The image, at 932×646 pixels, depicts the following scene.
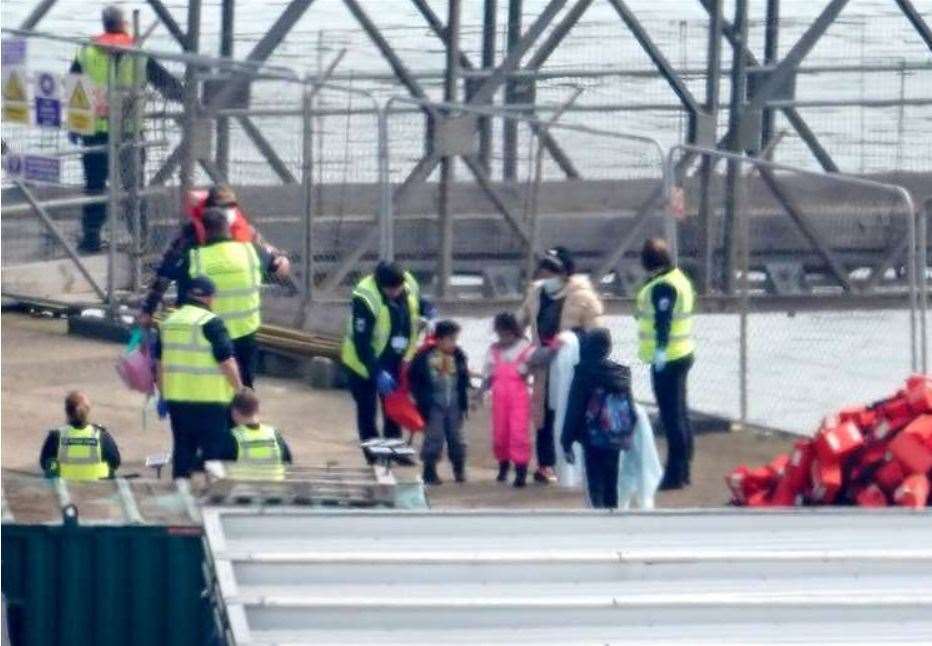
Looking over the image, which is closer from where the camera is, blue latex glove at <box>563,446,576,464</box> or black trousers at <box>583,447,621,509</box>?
black trousers at <box>583,447,621,509</box>

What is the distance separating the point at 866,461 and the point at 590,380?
1.47m

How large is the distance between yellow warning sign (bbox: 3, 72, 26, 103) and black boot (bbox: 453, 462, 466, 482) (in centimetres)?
560

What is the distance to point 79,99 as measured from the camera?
19188 mm

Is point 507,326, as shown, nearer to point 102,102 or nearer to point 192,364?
point 192,364

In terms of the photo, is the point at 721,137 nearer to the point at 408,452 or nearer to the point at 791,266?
the point at 791,266

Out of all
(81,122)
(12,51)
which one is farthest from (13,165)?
(12,51)

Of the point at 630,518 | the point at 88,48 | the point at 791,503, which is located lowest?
the point at 791,503

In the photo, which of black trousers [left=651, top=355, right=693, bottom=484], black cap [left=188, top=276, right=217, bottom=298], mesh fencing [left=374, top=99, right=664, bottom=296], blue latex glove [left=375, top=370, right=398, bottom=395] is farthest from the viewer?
mesh fencing [left=374, top=99, right=664, bottom=296]

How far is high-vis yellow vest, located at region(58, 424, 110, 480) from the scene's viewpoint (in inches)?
533

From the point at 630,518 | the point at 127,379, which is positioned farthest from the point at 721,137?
the point at 630,518

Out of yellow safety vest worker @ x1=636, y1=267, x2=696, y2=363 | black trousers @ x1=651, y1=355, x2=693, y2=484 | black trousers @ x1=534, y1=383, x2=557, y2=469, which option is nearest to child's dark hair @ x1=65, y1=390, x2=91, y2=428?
black trousers @ x1=534, y1=383, x2=557, y2=469

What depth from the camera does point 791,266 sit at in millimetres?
19688

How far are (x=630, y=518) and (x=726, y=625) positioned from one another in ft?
2.35

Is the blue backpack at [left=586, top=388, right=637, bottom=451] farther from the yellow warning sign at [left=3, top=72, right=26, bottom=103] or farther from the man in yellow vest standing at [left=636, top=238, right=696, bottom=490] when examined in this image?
the yellow warning sign at [left=3, top=72, right=26, bottom=103]
